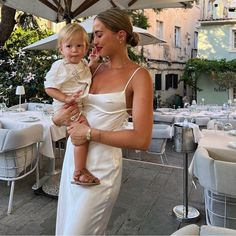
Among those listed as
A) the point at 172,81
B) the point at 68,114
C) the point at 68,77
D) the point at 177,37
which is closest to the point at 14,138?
the point at 68,77

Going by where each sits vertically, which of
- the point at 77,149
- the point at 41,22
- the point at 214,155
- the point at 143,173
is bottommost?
the point at 143,173

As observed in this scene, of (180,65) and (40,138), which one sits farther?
(180,65)

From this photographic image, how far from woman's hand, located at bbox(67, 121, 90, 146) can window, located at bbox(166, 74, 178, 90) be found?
16.7m

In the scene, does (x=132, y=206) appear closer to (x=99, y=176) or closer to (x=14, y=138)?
(x=14, y=138)

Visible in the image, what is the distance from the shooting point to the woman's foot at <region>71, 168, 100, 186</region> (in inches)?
57.2

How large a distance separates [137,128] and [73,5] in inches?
172

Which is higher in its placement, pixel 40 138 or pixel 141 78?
pixel 141 78

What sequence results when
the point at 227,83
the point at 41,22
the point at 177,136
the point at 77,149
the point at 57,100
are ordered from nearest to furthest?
the point at 77,149
the point at 57,100
the point at 177,136
the point at 41,22
the point at 227,83

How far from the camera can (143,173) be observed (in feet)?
15.4

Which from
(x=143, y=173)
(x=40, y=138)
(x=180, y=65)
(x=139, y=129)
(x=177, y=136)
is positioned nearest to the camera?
(x=139, y=129)

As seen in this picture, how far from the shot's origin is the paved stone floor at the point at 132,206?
2.99 metres

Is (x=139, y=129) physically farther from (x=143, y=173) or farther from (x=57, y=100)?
(x=143, y=173)

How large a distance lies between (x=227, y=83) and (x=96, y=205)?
15.5 meters

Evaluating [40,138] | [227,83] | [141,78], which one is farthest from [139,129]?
[227,83]
